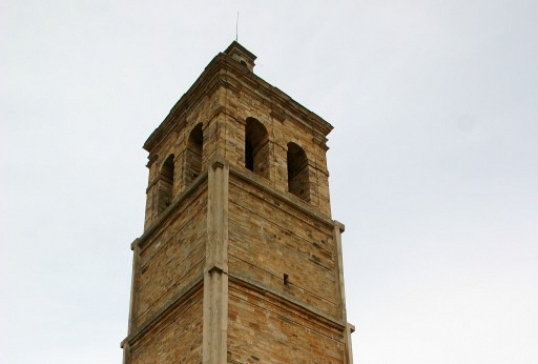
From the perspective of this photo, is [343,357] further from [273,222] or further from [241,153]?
[241,153]

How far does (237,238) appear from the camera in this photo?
16.5 m

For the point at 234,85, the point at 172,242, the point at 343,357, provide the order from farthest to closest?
1. the point at 234,85
2. the point at 172,242
3. the point at 343,357

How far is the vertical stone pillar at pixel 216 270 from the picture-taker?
14.3 metres

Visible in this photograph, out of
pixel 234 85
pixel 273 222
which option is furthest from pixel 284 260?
pixel 234 85

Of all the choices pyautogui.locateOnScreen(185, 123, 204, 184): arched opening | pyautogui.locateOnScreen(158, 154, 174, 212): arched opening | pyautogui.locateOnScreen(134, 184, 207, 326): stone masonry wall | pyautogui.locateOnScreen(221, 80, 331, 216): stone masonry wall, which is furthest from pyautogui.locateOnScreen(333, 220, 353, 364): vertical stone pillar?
pyautogui.locateOnScreen(158, 154, 174, 212): arched opening

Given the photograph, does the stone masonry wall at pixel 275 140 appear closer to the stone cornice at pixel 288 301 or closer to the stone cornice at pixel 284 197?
the stone cornice at pixel 284 197

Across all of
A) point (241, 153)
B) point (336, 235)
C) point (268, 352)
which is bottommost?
point (268, 352)

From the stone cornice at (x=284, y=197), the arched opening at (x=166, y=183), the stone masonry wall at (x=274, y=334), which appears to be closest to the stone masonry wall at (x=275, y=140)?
the stone cornice at (x=284, y=197)

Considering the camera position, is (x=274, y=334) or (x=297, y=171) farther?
(x=297, y=171)

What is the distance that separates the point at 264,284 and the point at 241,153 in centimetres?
374

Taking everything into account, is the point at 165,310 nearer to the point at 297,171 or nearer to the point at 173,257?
the point at 173,257

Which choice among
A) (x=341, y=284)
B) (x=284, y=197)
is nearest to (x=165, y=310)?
(x=284, y=197)

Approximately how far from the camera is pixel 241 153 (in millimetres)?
18562

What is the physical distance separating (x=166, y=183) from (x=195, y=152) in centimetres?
129
